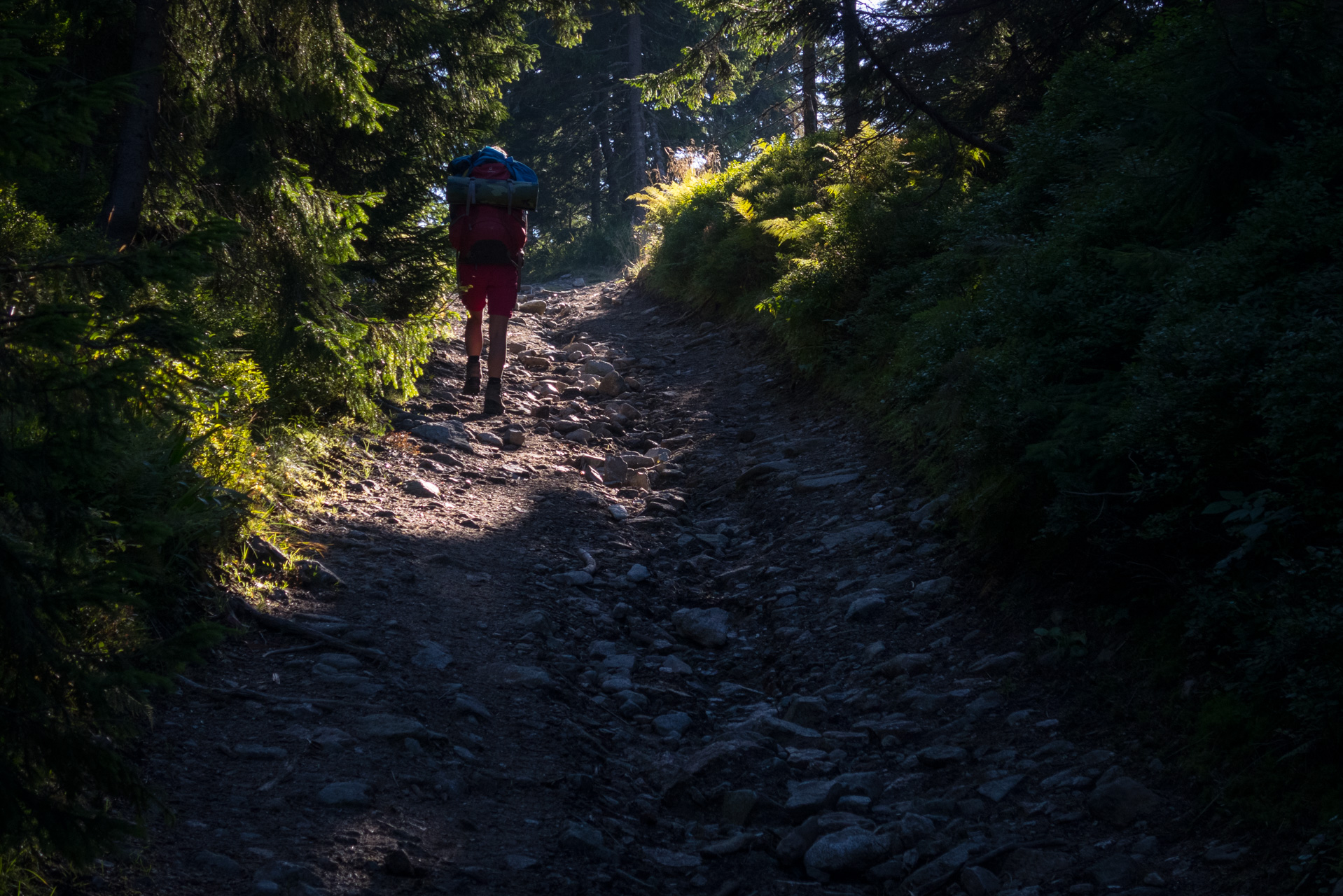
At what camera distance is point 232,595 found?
4133 millimetres

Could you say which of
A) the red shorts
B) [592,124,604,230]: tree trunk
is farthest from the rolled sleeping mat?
[592,124,604,230]: tree trunk

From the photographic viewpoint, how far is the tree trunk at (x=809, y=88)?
15086 millimetres

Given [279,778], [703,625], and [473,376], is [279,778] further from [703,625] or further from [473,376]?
[473,376]

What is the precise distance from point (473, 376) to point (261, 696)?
5908 millimetres

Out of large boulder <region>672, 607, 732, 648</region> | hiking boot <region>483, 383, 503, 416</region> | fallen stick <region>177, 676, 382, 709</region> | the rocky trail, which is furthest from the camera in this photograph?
hiking boot <region>483, 383, 503, 416</region>

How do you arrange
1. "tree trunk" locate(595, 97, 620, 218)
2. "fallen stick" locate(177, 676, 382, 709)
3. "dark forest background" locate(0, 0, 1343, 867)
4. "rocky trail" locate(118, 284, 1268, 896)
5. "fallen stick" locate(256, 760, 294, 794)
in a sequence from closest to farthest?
"dark forest background" locate(0, 0, 1343, 867)
"rocky trail" locate(118, 284, 1268, 896)
"fallen stick" locate(256, 760, 294, 794)
"fallen stick" locate(177, 676, 382, 709)
"tree trunk" locate(595, 97, 620, 218)

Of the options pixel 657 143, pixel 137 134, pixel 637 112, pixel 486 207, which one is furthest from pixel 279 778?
pixel 657 143

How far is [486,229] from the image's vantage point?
8188 millimetres

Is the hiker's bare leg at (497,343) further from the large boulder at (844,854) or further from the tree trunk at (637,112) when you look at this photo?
the tree trunk at (637,112)

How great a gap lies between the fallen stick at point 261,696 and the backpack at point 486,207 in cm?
540

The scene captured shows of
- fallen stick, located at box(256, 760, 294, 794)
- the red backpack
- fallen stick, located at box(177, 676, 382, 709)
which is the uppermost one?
the red backpack

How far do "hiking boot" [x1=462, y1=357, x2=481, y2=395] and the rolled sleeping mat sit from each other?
1.72 m

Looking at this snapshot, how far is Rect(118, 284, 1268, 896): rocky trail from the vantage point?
286cm

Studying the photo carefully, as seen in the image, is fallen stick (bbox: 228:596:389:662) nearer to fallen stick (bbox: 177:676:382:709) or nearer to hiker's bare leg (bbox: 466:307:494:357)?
fallen stick (bbox: 177:676:382:709)
